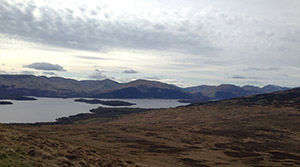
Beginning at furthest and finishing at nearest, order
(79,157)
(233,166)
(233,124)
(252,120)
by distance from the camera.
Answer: (252,120) → (233,124) → (233,166) → (79,157)

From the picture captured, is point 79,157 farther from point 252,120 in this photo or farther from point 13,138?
point 252,120

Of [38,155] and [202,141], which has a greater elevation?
[38,155]

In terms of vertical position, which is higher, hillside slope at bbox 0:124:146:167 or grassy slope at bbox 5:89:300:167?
hillside slope at bbox 0:124:146:167

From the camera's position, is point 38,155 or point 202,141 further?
point 202,141

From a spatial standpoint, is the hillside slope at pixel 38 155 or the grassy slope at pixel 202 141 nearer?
the hillside slope at pixel 38 155

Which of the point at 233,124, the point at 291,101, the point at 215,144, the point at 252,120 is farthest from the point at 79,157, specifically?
the point at 291,101

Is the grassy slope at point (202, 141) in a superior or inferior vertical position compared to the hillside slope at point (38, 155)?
inferior

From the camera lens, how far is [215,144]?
73938mm

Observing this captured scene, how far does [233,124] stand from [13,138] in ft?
357

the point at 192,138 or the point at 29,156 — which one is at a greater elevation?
the point at 29,156

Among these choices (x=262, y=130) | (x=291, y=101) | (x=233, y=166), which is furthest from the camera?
(x=291, y=101)

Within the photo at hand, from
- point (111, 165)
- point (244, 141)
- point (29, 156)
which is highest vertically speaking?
point (29, 156)

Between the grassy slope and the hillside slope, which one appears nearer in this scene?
the hillside slope

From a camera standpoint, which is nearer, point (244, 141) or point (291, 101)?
point (244, 141)
